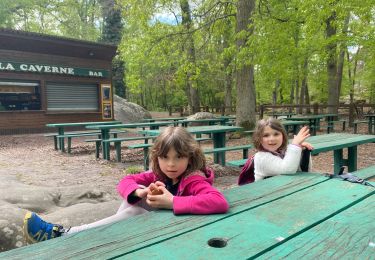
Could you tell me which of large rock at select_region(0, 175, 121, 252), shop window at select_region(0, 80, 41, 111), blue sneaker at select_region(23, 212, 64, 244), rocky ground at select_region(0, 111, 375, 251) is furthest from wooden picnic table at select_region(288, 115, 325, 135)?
blue sneaker at select_region(23, 212, 64, 244)

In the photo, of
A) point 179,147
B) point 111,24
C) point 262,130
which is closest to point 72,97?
point 111,24

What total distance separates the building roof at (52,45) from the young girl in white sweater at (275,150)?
524 inches

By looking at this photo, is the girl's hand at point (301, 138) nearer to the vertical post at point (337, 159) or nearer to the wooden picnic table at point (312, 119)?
the vertical post at point (337, 159)

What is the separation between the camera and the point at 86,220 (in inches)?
130

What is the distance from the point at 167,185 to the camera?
2.12m

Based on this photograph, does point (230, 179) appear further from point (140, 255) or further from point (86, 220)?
point (140, 255)

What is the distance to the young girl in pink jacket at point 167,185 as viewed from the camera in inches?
68.6

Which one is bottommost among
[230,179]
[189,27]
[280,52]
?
[230,179]

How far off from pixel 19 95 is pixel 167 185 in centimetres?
1402

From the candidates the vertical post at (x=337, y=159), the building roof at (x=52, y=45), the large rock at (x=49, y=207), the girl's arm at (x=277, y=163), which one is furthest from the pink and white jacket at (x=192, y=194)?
the building roof at (x=52, y=45)

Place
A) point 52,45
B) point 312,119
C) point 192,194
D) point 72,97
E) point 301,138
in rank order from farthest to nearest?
point 72,97 < point 52,45 < point 312,119 < point 301,138 < point 192,194

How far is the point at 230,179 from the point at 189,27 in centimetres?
800

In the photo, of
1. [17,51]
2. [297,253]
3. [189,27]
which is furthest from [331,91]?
[297,253]

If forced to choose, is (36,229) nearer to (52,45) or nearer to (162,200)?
(162,200)
